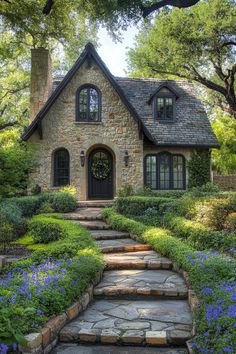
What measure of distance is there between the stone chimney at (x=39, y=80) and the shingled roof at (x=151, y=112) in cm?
95

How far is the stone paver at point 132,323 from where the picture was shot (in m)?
4.53

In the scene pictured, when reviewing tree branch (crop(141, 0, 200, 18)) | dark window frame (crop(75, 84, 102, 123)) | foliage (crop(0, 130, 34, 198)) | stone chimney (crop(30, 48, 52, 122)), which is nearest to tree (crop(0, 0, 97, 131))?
foliage (crop(0, 130, 34, 198))

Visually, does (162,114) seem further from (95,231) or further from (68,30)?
(95,231)

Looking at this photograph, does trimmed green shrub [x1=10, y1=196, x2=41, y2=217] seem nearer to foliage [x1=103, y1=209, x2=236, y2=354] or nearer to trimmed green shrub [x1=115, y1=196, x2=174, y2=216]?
trimmed green shrub [x1=115, y1=196, x2=174, y2=216]

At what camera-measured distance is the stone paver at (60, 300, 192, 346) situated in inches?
178

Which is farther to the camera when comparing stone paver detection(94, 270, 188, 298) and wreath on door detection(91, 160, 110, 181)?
wreath on door detection(91, 160, 110, 181)

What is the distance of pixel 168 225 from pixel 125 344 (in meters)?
7.05

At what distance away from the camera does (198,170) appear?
19.4m

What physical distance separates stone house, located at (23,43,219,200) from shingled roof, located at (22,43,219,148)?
5 centimetres

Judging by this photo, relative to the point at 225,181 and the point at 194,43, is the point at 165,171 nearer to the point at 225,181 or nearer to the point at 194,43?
the point at 225,181

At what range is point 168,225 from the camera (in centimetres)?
1138

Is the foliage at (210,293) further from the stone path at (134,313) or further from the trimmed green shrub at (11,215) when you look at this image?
the trimmed green shrub at (11,215)

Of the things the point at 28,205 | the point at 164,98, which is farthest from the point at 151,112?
the point at 28,205

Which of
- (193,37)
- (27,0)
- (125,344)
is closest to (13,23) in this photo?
(27,0)
